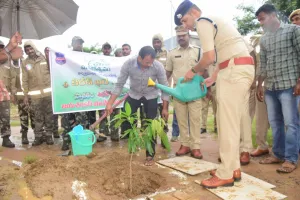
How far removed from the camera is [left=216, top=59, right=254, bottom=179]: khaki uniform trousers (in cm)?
286

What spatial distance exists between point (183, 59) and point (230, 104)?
1.84m

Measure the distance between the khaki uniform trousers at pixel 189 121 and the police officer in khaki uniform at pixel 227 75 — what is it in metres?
1.33

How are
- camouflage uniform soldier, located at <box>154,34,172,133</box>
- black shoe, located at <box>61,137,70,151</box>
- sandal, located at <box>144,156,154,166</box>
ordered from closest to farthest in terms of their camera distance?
sandal, located at <box>144,156,154,166</box>
black shoe, located at <box>61,137,70,151</box>
camouflage uniform soldier, located at <box>154,34,172,133</box>

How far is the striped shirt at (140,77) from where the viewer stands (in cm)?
416

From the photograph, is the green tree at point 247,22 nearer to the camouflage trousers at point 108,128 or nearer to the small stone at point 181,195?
the camouflage trousers at point 108,128

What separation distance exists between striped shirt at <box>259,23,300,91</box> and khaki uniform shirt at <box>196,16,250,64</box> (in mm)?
984

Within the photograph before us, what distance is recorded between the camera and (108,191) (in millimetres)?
2898

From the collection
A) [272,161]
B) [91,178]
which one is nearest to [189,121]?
[272,161]

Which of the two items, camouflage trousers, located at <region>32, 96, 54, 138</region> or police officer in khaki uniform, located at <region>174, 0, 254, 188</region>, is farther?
camouflage trousers, located at <region>32, 96, 54, 138</region>

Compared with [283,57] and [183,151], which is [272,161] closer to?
[183,151]

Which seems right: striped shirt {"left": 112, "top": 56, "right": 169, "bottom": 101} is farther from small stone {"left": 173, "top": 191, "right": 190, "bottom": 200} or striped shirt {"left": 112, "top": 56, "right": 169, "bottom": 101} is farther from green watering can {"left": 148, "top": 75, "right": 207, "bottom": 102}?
small stone {"left": 173, "top": 191, "right": 190, "bottom": 200}

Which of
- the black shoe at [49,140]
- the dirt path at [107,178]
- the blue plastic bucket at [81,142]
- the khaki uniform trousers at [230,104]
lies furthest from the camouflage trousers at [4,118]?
the khaki uniform trousers at [230,104]

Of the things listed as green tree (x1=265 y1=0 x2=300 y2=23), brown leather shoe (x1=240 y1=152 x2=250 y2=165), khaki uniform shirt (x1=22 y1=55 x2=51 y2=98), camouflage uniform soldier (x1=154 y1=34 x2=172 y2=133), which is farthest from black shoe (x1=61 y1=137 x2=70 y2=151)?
green tree (x1=265 y1=0 x2=300 y2=23)

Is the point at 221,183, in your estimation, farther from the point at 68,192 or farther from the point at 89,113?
the point at 89,113
